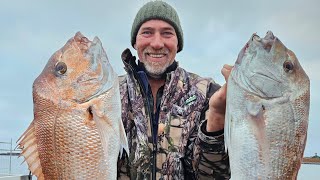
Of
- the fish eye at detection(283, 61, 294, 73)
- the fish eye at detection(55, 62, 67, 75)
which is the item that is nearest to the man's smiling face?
the fish eye at detection(55, 62, 67, 75)

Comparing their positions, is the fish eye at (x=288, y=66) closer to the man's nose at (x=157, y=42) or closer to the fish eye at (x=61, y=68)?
the fish eye at (x=61, y=68)

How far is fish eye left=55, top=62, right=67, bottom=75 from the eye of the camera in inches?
143

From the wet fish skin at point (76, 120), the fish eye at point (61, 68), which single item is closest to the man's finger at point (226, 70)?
the wet fish skin at point (76, 120)

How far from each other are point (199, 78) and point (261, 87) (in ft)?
6.21

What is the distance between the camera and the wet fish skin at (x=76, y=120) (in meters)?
3.36

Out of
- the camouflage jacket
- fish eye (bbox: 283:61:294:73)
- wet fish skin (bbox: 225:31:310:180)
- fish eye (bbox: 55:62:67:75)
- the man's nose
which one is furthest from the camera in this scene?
the man's nose

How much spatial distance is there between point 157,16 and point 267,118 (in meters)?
2.57

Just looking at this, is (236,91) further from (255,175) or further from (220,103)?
(255,175)

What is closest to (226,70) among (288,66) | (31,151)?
(288,66)

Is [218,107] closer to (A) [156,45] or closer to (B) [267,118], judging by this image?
(B) [267,118]

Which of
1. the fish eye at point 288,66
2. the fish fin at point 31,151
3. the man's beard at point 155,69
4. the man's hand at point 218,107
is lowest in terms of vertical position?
the fish fin at point 31,151

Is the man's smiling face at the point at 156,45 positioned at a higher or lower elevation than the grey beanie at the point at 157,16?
lower

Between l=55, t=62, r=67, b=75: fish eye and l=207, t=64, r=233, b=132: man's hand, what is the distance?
130cm

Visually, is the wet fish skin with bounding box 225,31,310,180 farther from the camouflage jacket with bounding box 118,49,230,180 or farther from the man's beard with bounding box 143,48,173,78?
the man's beard with bounding box 143,48,173,78
